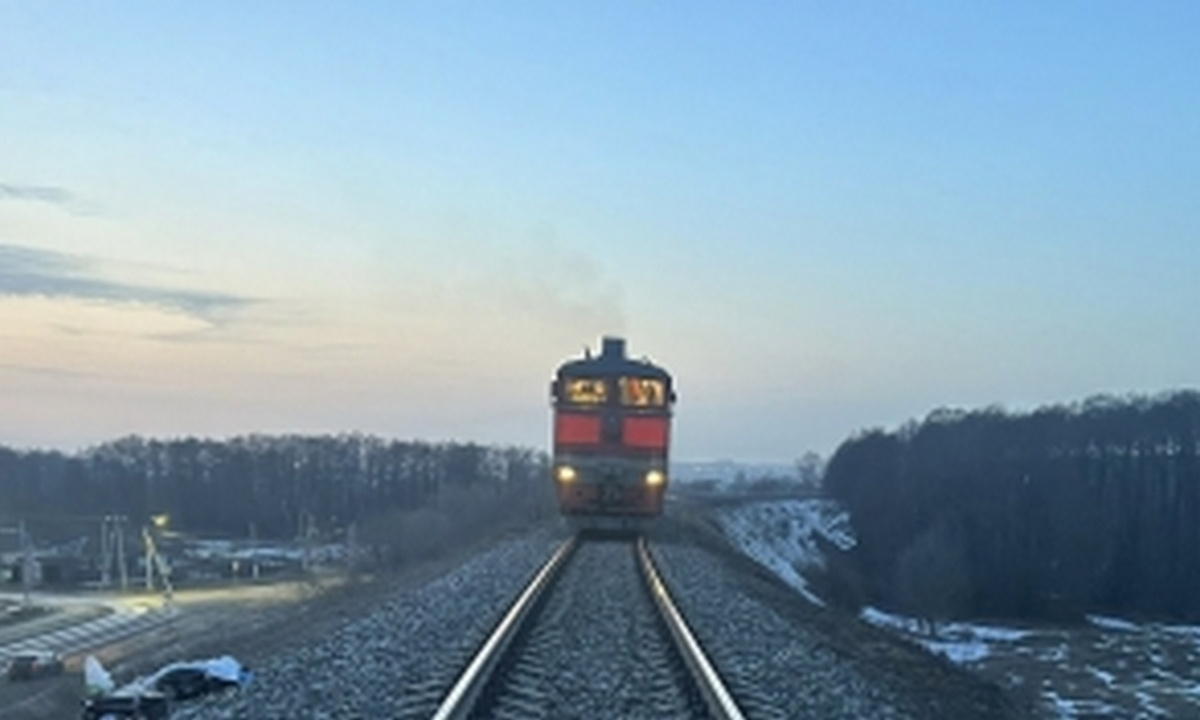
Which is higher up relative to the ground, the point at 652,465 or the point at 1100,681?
the point at 652,465

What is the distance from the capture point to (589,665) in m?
10.8

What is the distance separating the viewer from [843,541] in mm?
104000

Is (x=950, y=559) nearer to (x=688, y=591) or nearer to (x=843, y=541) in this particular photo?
(x=843, y=541)

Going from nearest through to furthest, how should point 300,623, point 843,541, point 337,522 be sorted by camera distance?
point 300,623 < point 843,541 < point 337,522

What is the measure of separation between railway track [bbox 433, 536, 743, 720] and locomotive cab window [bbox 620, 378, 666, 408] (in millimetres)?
11115

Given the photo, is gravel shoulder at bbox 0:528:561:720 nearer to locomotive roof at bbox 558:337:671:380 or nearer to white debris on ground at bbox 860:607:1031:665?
locomotive roof at bbox 558:337:671:380

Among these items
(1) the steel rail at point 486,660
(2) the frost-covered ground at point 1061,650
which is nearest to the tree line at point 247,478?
(2) the frost-covered ground at point 1061,650

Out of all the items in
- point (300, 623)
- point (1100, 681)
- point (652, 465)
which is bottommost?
point (1100, 681)

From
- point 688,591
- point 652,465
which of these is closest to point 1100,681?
point 652,465

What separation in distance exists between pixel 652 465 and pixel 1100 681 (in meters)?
22.5

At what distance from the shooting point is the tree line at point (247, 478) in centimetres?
12488

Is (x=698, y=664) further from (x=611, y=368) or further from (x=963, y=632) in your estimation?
(x=963, y=632)

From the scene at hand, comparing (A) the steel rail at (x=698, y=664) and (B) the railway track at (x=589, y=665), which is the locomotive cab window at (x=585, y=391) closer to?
(A) the steel rail at (x=698, y=664)

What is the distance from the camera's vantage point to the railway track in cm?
886
